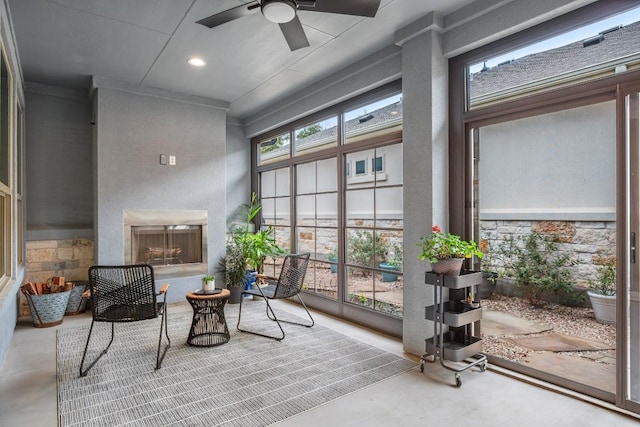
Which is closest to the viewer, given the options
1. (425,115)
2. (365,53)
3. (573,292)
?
(573,292)

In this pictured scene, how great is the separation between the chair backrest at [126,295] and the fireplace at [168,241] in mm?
1852

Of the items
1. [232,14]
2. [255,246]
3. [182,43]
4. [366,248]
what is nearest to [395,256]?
[366,248]

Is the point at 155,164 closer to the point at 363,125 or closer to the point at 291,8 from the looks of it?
the point at 363,125

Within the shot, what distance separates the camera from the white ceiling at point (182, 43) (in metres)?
2.96

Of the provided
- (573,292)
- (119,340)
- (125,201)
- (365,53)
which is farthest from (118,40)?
(573,292)

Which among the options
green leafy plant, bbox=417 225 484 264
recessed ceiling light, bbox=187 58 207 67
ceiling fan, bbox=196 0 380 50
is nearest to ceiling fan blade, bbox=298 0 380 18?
ceiling fan, bbox=196 0 380 50

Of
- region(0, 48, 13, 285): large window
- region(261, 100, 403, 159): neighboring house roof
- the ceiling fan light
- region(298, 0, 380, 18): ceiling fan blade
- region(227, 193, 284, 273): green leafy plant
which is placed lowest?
region(227, 193, 284, 273): green leafy plant

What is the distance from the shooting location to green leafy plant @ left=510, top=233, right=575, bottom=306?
8.72ft

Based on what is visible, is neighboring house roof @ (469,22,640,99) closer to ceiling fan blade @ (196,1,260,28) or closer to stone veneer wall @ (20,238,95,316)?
ceiling fan blade @ (196,1,260,28)

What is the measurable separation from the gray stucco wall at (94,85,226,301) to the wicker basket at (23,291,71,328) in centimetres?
61

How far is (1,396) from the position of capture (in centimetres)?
247

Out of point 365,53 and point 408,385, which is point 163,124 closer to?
point 365,53

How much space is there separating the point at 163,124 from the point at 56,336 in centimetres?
275

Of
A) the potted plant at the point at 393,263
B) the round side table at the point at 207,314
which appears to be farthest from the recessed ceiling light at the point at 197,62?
the potted plant at the point at 393,263
